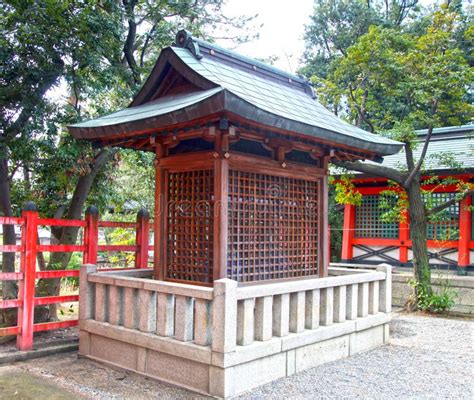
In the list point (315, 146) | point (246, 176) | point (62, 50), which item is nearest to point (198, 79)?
point (246, 176)

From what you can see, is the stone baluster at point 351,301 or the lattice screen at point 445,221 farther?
the lattice screen at point 445,221

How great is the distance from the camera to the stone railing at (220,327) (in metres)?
4.46

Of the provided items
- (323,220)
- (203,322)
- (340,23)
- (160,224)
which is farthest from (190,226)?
(340,23)

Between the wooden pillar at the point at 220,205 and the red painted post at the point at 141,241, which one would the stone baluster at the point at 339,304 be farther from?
the red painted post at the point at 141,241

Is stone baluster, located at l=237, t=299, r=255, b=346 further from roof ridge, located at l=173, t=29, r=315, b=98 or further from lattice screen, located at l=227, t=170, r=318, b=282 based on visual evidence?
roof ridge, located at l=173, t=29, r=315, b=98

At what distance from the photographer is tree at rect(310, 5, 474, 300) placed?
30.0ft

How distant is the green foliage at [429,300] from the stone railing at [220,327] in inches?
162

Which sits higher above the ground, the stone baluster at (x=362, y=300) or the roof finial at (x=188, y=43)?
the roof finial at (x=188, y=43)

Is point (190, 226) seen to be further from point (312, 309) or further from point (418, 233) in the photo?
point (418, 233)

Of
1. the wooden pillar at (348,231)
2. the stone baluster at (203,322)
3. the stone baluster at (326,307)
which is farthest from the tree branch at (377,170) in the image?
the stone baluster at (203,322)

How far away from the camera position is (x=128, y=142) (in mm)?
6023

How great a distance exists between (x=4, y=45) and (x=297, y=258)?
4741 mm

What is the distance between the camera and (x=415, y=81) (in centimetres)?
924

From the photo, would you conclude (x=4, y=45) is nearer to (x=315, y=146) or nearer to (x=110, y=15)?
(x=110, y=15)
